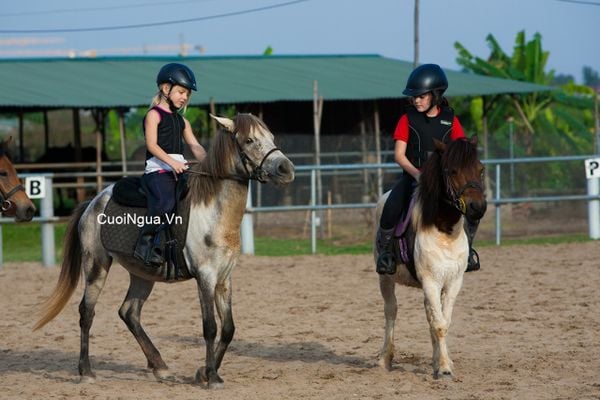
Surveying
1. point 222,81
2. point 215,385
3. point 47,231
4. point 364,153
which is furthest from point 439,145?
point 222,81

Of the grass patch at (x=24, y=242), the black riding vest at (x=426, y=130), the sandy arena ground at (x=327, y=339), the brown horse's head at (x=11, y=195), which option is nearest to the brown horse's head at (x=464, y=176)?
the black riding vest at (x=426, y=130)

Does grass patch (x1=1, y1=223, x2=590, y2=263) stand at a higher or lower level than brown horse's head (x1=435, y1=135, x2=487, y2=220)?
lower

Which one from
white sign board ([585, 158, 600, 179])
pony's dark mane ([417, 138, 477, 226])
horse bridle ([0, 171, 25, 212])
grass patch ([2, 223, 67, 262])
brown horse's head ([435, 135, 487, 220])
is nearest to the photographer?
brown horse's head ([435, 135, 487, 220])

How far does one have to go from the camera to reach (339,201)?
66.0ft

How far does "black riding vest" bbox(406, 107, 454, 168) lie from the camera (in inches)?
294

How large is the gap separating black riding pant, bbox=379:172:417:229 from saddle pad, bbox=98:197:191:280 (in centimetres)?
148

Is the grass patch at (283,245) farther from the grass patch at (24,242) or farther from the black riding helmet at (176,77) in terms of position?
the black riding helmet at (176,77)

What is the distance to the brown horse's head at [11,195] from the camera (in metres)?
7.66

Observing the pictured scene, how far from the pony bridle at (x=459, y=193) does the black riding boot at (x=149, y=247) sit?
2.02m

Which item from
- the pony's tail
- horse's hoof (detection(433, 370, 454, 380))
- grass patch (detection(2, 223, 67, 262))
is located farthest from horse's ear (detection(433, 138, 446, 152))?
grass patch (detection(2, 223, 67, 262))

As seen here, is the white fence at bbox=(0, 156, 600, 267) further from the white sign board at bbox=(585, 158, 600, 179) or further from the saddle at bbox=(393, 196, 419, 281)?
the saddle at bbox=(393, 196, 419, 281)

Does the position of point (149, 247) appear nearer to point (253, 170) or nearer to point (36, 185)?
point (253, 170)

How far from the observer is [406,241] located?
7.40 metres

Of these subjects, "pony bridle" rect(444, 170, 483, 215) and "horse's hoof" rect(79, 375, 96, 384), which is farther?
"horse's hoof" rect(79, 375, 96, 384)
